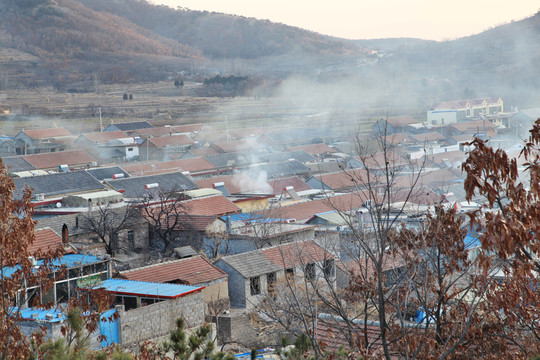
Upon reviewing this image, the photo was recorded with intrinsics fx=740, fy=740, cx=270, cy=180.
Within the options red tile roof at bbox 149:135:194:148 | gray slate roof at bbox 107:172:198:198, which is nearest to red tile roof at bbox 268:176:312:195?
gray slate roof at bbox 107:172:198:198

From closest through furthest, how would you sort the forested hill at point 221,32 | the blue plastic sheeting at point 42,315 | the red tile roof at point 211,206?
the blue plastic sheeting at point 42,315 < the red tile roof at point 211,206 < the forested hill at point 221,32

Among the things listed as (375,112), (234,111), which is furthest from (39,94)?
(375,112)

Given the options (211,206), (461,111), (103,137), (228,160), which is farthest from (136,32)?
(211,206)

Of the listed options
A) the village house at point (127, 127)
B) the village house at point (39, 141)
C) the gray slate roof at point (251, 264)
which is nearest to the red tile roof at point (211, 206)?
the gray slate roof at point (251, 264)

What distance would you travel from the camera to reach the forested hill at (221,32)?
110 m

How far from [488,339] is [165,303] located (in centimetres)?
515

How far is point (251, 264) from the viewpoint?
1166cm

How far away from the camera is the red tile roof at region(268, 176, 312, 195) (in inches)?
880

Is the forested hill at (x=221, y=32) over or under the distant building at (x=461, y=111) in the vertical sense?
over

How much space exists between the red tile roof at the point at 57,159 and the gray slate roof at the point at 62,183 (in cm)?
616

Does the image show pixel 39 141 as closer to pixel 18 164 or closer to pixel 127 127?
pixel 127 127

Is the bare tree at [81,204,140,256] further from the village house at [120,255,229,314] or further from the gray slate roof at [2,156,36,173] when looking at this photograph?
the gray slate roof at [2,156,36,173]

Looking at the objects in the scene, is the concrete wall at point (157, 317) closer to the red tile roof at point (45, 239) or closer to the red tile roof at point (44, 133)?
the red tile roof at point (45, 239)

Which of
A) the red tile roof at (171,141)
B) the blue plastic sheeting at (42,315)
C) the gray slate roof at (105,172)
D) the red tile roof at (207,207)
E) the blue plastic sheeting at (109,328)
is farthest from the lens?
the red tile roof at (171,141)
